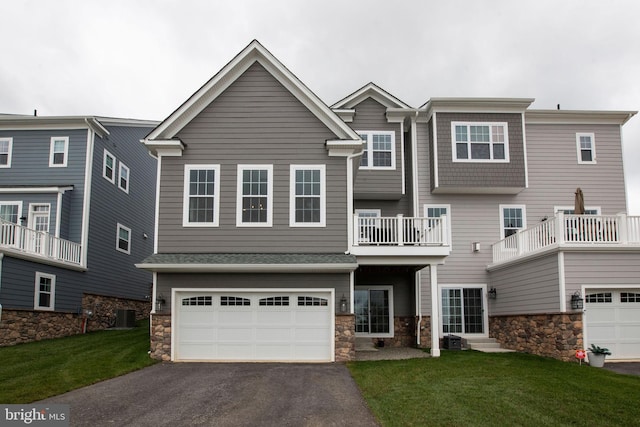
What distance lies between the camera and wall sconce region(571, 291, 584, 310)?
13547 millimetres

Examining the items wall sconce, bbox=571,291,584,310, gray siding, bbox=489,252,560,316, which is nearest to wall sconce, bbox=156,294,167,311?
gray siding, bbox=489,252,560,316

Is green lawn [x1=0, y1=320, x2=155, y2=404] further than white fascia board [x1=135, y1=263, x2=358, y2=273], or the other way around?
white fascia board [x1=135, y1=263, x2=358, y2=273]

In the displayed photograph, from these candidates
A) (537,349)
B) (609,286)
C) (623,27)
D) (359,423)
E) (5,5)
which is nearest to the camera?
(359,423)

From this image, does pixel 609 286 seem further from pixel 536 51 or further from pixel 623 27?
pixel 536 51

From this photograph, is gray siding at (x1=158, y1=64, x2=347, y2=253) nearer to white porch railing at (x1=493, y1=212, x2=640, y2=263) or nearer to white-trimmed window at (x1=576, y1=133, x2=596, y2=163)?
white porch railing at (x1=493, y1=212, x2=640, y2=263)

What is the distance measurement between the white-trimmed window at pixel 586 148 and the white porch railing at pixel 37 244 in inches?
760

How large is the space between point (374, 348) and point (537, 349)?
506 cm

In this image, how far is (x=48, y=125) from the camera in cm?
2066

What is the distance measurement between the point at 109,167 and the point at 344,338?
45.7 ft

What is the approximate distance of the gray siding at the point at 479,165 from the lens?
18.5 metres

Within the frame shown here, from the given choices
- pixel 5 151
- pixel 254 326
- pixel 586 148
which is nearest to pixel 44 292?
pixel 5 151

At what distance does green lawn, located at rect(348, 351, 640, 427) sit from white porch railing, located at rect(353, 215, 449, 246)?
339 cm

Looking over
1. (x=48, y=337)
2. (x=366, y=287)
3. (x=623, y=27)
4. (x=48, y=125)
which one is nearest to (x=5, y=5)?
(x=48, y=125)

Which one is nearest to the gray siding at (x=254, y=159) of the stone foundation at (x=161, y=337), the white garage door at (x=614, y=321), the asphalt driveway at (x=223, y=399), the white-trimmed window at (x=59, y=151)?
the stone foundation at (x=161, y=337)
